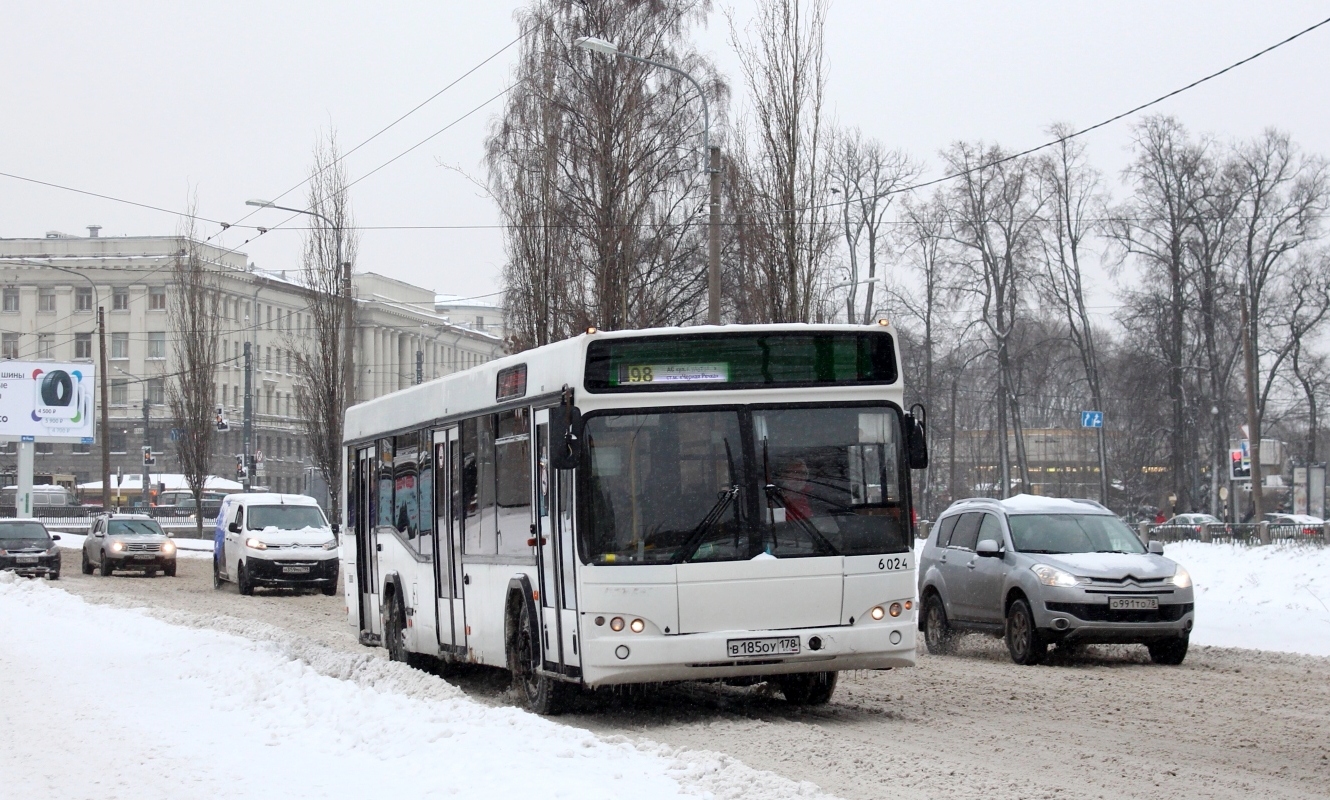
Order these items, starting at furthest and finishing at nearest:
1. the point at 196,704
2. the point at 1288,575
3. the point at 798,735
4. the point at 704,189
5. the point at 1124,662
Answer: the point at 704,189 < the point at 1288,575 < the point at 1124,662 < the point at 196,704 < the point at 798,735

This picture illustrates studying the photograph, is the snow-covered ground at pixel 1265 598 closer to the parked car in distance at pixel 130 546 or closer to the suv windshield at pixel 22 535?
the parked car in distance at pixel 130 546

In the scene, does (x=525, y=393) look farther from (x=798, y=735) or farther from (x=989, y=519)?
(x=989, y=519)

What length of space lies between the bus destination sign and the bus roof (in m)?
0.23

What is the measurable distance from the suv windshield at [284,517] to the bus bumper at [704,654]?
23.3 m

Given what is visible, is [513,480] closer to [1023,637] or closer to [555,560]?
[555,560]

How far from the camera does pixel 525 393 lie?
1203 cm

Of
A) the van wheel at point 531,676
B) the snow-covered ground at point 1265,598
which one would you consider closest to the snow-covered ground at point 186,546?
the snow-covered ground at point 1265,598

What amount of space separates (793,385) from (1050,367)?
176 ft


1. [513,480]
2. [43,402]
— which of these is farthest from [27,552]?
[513,480]

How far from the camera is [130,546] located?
39.8 metres

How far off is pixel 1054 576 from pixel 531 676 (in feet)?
19.5

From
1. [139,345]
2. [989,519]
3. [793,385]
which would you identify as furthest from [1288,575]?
[139,345]

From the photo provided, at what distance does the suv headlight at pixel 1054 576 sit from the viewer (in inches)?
608

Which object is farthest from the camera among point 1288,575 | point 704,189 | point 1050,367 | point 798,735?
point 1050,367
